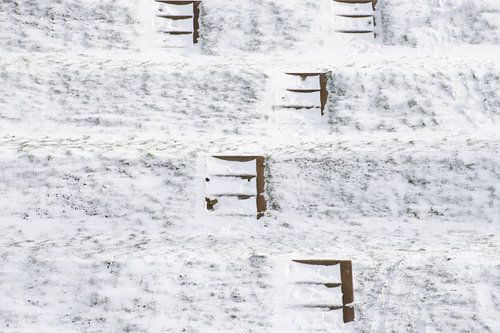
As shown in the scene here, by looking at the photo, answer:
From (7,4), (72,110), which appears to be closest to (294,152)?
(72,110)

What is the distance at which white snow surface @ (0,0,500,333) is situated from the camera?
4.20 m

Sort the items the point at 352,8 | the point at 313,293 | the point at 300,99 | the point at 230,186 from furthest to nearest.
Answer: the point at 352,8, the point at 300,99, the point at 230,186, the point at 313,293

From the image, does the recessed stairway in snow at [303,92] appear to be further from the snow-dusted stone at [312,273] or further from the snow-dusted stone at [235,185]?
the snow-dusted stone at [312,273]

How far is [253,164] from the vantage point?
4.73 meters

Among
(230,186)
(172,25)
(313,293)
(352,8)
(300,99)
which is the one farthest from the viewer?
(352,8)

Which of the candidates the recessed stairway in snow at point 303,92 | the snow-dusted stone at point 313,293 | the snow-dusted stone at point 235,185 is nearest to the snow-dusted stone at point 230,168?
the snow-dusted stone at point 235,185

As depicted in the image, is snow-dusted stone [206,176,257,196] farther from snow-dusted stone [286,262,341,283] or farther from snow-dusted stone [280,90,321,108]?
snow-dusted stone [280,90,321,108]

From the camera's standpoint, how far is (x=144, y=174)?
15.5 feet

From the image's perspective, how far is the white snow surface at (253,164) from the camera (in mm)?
4203

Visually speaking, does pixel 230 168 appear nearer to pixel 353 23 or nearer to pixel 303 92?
pixel 303 92

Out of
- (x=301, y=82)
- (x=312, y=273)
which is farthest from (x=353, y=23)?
(x=312, y=273)

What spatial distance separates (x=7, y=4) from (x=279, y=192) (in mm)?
3384

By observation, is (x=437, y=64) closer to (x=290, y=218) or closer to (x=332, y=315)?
(x=290, y=218)

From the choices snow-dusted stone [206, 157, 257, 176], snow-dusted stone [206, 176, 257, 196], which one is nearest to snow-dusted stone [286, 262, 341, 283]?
snow-dusted stone [206, 176, 257, 196]
